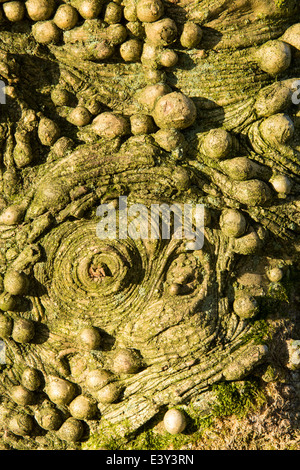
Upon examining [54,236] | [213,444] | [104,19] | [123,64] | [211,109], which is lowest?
[213,444]

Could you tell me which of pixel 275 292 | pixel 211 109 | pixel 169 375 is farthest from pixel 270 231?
pixel 169 375

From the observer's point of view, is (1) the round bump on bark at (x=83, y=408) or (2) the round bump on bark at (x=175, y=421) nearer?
(2) the round bump on bark at (x=175, y=421)

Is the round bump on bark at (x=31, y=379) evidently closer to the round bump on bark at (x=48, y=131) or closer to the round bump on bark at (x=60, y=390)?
the round bump on bark at (x=60, y=390)

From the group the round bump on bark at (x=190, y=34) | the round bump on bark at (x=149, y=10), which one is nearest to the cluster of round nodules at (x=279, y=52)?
the round bump on bark at (x=190, y=34)

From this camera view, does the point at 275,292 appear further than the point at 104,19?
Yes

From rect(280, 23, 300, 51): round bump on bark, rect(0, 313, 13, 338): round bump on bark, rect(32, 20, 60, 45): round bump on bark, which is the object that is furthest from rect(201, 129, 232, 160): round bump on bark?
rect(0, 313, 13, 338): round bump on bark

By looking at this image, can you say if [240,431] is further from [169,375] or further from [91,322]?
[91,322]

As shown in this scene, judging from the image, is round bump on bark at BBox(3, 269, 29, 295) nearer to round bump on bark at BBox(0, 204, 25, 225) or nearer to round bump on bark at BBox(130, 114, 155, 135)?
round bump on bark at BBox(0, 204, 25, 225)
